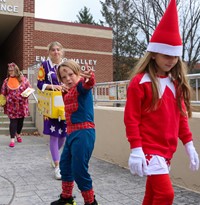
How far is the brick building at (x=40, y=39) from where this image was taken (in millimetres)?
13836

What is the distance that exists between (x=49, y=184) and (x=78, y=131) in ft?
5.28

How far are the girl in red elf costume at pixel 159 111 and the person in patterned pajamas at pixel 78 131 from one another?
67cm

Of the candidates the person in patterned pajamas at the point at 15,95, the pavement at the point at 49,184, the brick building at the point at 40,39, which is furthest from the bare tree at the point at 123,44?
the pavement at the point at 49,184

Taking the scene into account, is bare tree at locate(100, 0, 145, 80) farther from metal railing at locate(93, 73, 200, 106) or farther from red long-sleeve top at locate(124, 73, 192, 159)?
red long-sleeve top at locate(124, 73, 192, 159)

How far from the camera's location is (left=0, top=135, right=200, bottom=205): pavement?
12.9ft

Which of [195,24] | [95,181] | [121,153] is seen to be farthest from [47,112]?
[195,24]

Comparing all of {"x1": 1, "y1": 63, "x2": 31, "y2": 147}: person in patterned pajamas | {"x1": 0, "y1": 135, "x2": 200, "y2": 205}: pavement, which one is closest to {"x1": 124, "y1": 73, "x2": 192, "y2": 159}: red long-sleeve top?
{"x1": 0, "y1": 135, "x2": 200, "y2": 205}: pavement

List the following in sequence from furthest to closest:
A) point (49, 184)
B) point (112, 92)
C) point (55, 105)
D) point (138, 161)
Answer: point (112, 92) → point (55, 105) → point (49, 184) → point (138, 161)

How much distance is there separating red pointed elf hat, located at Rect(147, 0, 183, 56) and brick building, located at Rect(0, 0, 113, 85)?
11720mm

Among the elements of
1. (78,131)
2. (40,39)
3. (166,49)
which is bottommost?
(78,131)

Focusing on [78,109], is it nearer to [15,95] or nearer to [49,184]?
[49,184]

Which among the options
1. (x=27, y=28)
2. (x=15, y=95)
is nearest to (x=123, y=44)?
(x=27, y=28)

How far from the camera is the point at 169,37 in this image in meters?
2.61

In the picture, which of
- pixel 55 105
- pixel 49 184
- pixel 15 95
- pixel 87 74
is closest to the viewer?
pixel 87 74
